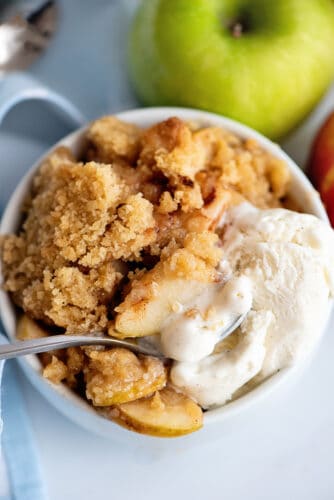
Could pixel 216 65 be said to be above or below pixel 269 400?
above

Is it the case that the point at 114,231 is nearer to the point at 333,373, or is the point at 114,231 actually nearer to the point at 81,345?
the point at 81,345

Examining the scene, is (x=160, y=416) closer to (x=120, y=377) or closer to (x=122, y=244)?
(x=120, y=377)

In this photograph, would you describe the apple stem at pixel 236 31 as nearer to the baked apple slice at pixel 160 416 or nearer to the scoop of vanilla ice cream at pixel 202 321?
the scoop of vanilla ice cream at pixel 202 321

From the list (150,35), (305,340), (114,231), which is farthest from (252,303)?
(150,35)

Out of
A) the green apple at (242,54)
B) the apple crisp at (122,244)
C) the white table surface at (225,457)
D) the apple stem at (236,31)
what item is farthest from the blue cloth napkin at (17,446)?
the apple stem at (236,31)

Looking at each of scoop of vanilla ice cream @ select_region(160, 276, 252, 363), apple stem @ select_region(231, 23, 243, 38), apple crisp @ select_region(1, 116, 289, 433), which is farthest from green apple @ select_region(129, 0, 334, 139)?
scoop of vanilla ice cream @ select_region(160, 276, 252, 363)

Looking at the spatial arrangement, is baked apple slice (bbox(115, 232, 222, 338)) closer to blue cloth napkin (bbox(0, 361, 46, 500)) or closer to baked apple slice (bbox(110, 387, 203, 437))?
baked apple slice (bbox(110, 387, 203, 437))
